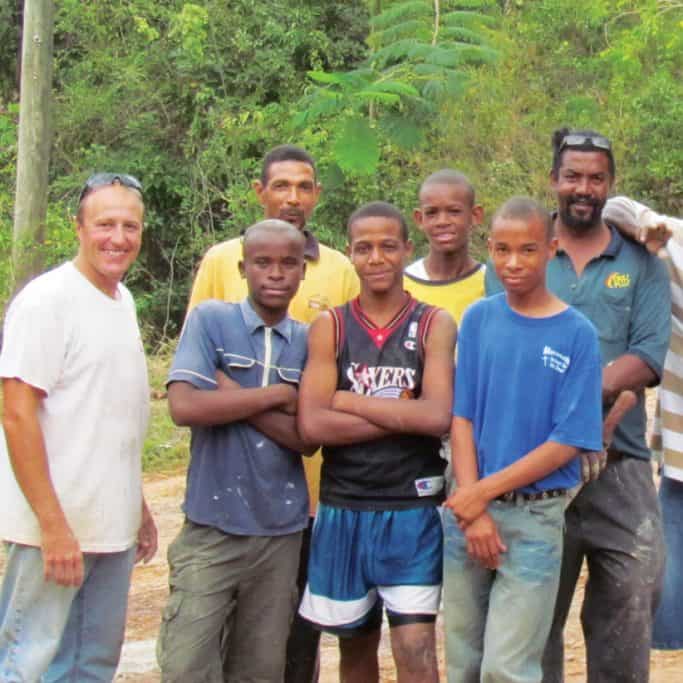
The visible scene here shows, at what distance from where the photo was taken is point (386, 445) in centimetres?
388

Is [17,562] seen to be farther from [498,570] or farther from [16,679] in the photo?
[498,570]

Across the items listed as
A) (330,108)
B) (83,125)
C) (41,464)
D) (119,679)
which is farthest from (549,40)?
(41,464)

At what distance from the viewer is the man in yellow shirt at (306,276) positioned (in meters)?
4.36

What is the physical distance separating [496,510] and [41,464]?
1364 millimetres

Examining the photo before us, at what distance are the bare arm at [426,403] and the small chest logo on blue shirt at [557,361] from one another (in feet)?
1.13

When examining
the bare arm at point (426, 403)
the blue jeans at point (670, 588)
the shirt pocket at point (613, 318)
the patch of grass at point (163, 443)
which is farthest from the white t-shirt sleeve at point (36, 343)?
the patch of grass at point (163, 443)

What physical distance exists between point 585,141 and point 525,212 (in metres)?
0.54

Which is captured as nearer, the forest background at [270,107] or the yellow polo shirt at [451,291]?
the yellow polo shirt at [451,291]

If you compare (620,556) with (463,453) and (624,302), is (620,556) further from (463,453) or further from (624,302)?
(624,302)

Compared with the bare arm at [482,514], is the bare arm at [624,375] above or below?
above

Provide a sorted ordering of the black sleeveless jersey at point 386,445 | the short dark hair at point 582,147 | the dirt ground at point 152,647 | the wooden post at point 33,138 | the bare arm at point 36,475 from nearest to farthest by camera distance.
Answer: the bare arm at point 36,475 → the black sleeveless jersey at point 386,445 → the short dark hair at point 582,147 → the dirt ground at point 152,647 → the wooden post at point 33,138

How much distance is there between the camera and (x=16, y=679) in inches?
144

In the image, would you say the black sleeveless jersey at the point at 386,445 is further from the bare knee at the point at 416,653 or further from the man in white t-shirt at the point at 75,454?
the man in white t-shirt at the point at 75,454

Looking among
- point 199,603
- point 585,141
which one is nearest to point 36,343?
point 199,603
